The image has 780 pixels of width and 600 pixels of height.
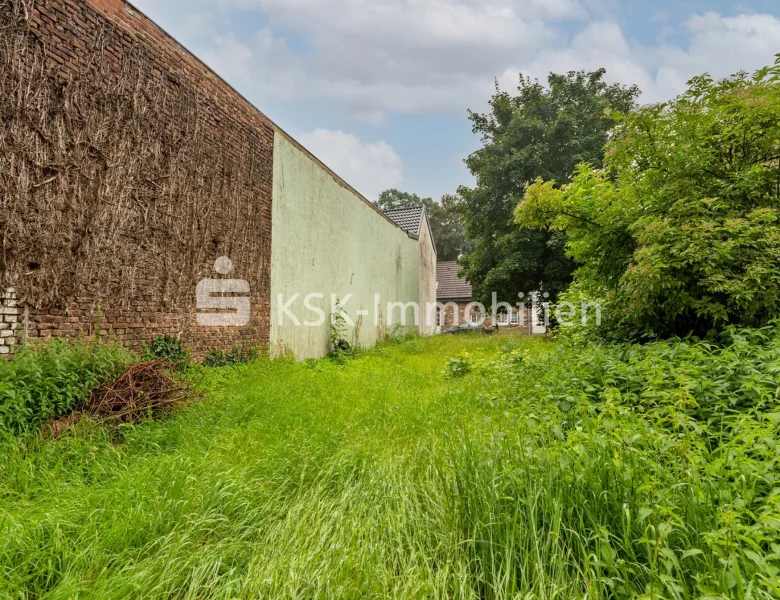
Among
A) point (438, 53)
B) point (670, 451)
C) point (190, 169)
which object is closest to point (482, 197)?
point (438, 53)

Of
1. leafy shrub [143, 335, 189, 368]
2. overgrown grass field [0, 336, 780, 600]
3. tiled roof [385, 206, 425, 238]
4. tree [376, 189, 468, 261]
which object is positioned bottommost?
overgrown grass field [0, 336, 780, 600]

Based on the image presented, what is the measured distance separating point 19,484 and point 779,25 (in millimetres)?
9018

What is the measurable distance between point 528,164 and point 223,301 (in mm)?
13909

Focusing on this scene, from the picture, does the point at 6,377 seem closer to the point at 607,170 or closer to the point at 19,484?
the point at 19,484

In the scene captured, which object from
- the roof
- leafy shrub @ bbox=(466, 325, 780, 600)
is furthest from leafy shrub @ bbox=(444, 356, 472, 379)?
the roof

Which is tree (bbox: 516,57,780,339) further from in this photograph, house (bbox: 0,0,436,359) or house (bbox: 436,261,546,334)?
house (bbox: 436,261,546,334)

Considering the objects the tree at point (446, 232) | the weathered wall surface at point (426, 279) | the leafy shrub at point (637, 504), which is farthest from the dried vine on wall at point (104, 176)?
the tree at point (446, 232)

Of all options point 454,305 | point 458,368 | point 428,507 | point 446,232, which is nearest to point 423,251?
point 454,305

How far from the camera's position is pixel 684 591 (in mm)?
1254

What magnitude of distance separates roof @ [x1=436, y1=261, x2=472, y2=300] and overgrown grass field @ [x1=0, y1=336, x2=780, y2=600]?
24.1 metres

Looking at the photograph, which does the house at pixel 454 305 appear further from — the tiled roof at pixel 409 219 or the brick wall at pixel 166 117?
the brick wall at pixel 166 117

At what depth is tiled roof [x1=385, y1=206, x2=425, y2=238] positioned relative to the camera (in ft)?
57.9

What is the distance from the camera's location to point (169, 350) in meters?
5.04

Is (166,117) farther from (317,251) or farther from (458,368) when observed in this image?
(458,368)
